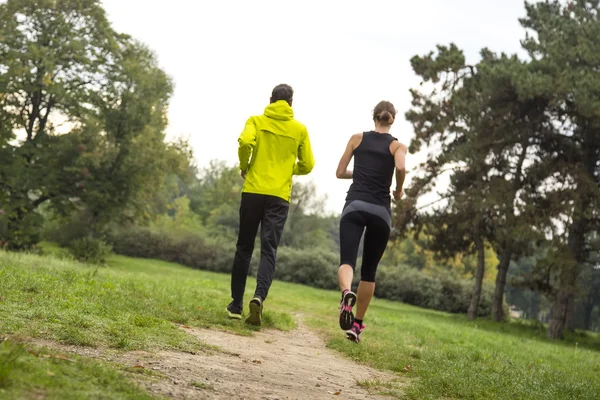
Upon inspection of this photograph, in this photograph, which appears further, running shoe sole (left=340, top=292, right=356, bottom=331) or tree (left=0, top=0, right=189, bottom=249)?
tree (left=0, top=0, right=189, bottom=249)

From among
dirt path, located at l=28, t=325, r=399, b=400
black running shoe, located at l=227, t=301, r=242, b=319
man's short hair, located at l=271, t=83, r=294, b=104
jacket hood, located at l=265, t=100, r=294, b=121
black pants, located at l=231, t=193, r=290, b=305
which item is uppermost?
man's short hair, located at l=271, t=83, r=294, b=104

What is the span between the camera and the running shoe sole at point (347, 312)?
644cm

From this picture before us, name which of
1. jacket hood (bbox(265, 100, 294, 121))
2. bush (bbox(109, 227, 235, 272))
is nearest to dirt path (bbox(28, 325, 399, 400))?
jacket hood (bbox(265, 100, 294, 121))

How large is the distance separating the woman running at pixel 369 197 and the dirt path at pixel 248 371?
0.85 metres

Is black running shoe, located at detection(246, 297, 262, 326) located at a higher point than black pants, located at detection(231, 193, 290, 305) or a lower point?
lower

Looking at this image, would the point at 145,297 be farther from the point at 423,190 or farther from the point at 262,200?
the point at 423,190

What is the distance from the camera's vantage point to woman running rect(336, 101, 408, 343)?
669cm

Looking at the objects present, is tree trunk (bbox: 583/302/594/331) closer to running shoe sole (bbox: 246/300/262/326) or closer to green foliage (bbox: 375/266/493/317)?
green foliage (bbox: 375/266/493/317)

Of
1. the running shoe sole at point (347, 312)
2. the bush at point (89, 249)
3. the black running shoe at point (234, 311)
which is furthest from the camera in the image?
the bush at point (89, 249)

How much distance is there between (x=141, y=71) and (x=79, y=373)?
35790 mm

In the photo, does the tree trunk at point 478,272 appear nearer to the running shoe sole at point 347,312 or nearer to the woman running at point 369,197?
the woman running at point 369,197

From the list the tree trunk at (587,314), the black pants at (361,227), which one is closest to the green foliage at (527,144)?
the black pants at (361,227)

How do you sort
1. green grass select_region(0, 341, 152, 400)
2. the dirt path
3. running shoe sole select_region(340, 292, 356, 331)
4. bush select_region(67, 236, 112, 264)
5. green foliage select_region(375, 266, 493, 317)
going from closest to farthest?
green grass select_region(0, 341, 152, 400) → the dirt path → running shoe sole select_region(340, 292, 356, 331) → bush select_region(67, 236, 112, 264) → green foliage select_region(375, 266, 493, 317)

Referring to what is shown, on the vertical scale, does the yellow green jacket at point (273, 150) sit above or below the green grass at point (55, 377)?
above
